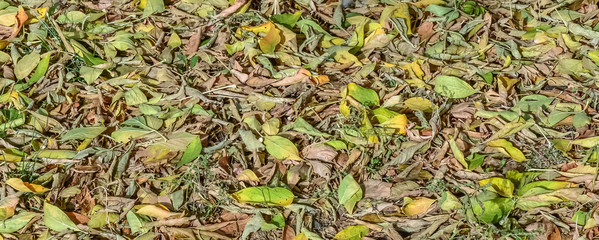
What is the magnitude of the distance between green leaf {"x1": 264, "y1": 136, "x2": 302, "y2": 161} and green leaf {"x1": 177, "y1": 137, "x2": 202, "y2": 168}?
0.19m

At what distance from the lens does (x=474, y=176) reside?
1.52 meters

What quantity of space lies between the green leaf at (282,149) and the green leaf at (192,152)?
0.19 meters

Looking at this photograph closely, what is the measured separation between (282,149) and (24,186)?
2.29 feet

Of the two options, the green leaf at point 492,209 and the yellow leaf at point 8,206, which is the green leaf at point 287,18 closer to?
the green leaf at point 492,209

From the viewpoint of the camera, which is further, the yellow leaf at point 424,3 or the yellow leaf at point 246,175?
the yellow leaf at point 424,3

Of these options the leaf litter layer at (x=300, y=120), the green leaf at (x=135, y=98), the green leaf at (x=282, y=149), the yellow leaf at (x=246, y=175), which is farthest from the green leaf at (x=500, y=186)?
the green leaf at (x=135, y=98)

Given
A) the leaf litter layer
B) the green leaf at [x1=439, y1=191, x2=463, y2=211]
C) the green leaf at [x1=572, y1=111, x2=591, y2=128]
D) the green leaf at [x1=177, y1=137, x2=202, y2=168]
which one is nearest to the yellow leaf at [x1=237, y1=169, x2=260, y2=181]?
the leaf litter layer

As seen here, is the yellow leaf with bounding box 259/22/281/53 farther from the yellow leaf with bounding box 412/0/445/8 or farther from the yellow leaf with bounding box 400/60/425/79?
the yellow leaf with bounding box 412/0/445/8

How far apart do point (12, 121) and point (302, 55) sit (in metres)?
0.90

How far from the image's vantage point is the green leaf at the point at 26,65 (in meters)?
1.86

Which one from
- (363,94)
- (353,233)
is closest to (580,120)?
(363,94)

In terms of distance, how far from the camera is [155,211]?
58.6 inches

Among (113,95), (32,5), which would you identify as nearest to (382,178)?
(113,95)

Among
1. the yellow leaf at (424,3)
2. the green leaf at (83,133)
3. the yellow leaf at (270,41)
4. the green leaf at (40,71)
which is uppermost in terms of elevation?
the yellow leaf at (424,3)
